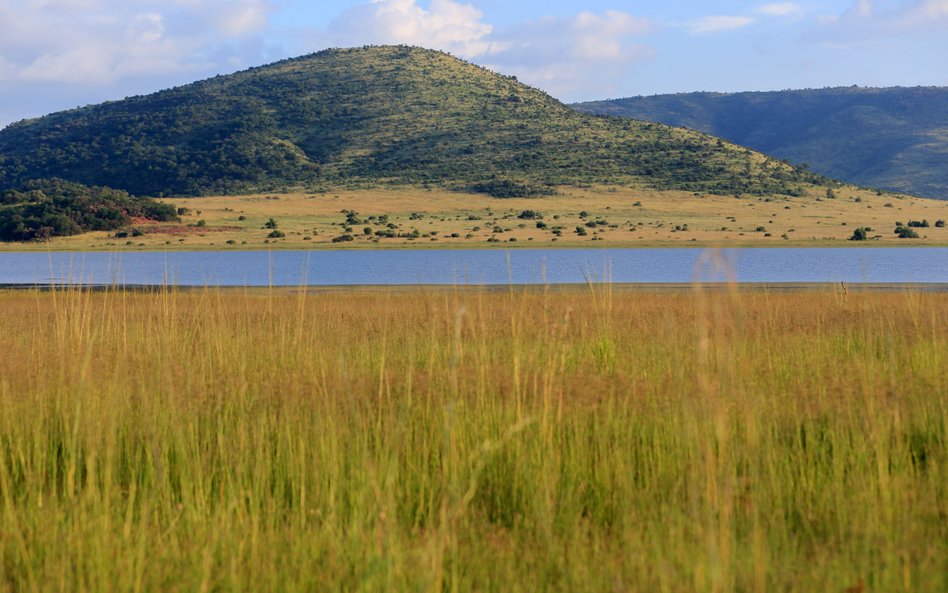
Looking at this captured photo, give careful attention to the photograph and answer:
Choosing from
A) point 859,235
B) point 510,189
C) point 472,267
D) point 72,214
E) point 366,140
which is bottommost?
point 859,235

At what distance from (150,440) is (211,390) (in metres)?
0.88

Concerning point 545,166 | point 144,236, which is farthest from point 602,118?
point 144,236

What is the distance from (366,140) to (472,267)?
258 feet

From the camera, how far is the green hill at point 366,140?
9025 cm

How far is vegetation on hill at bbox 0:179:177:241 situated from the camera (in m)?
58.7

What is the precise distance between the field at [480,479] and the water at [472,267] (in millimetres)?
16547

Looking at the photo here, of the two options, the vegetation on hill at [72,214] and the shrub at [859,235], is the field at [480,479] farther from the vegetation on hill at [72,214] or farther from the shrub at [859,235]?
the vegetation on hill at [72,214]

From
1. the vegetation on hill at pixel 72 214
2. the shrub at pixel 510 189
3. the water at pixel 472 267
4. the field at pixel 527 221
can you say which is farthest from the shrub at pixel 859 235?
the vegetation on hill at pixel 72 214

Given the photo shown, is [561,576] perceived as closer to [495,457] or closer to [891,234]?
[495,457]

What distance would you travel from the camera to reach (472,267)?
35.2m

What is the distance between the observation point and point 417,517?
5383 millimetres

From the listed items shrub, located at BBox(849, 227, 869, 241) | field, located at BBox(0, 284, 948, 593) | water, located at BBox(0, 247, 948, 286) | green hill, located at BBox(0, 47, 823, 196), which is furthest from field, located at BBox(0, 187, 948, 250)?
field, located at BBox(0, 284, 948, 593)

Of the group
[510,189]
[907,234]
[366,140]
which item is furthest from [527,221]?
[366,140]

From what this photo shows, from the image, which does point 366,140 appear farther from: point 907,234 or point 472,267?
point 472,267
